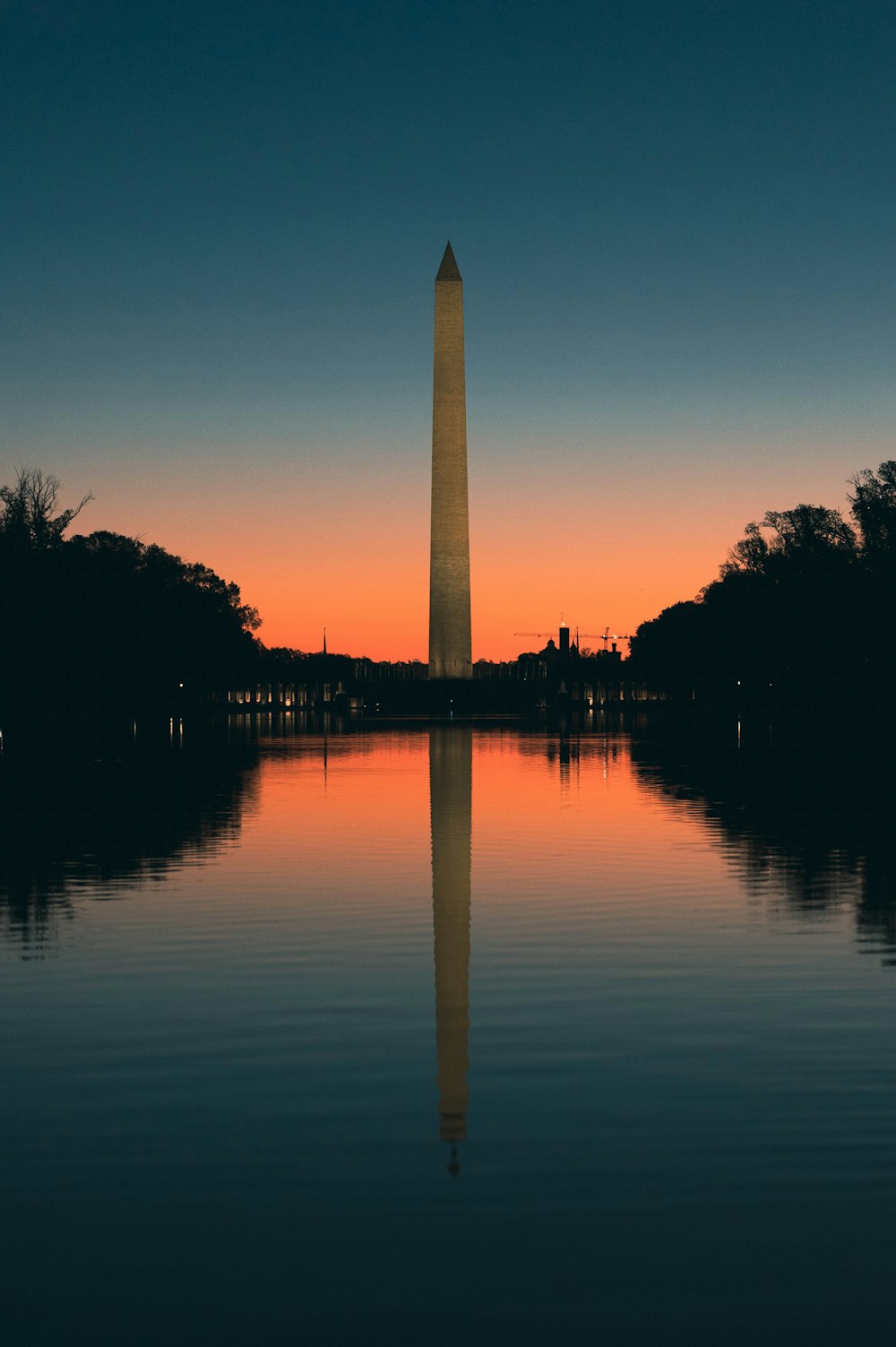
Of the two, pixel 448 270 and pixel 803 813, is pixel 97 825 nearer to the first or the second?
pixel 803 813

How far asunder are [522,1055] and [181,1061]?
211cm

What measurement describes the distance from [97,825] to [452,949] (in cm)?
1421

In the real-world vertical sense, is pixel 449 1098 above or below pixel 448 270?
below

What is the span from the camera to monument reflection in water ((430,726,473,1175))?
898 centimetres

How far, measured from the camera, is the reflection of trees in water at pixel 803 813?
18484 mm

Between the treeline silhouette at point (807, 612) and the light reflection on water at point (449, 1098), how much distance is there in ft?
180

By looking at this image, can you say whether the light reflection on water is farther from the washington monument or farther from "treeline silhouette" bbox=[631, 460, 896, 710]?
the washington monument

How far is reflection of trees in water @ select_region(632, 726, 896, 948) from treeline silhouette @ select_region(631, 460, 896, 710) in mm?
18724

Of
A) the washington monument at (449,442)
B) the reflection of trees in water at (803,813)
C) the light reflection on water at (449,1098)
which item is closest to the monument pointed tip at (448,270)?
the washington monument at (449,442)

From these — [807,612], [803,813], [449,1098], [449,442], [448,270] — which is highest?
[448,270]

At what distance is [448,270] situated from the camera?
293ft

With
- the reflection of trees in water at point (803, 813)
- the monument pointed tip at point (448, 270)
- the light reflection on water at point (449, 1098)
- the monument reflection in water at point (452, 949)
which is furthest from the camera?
the monument pointed tip at point (448, 270)

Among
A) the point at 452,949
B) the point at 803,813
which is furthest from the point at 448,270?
the point at 452,949

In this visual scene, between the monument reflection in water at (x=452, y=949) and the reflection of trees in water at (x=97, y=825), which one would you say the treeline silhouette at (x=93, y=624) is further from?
the monument reflection in water at (x=452, y=949)
